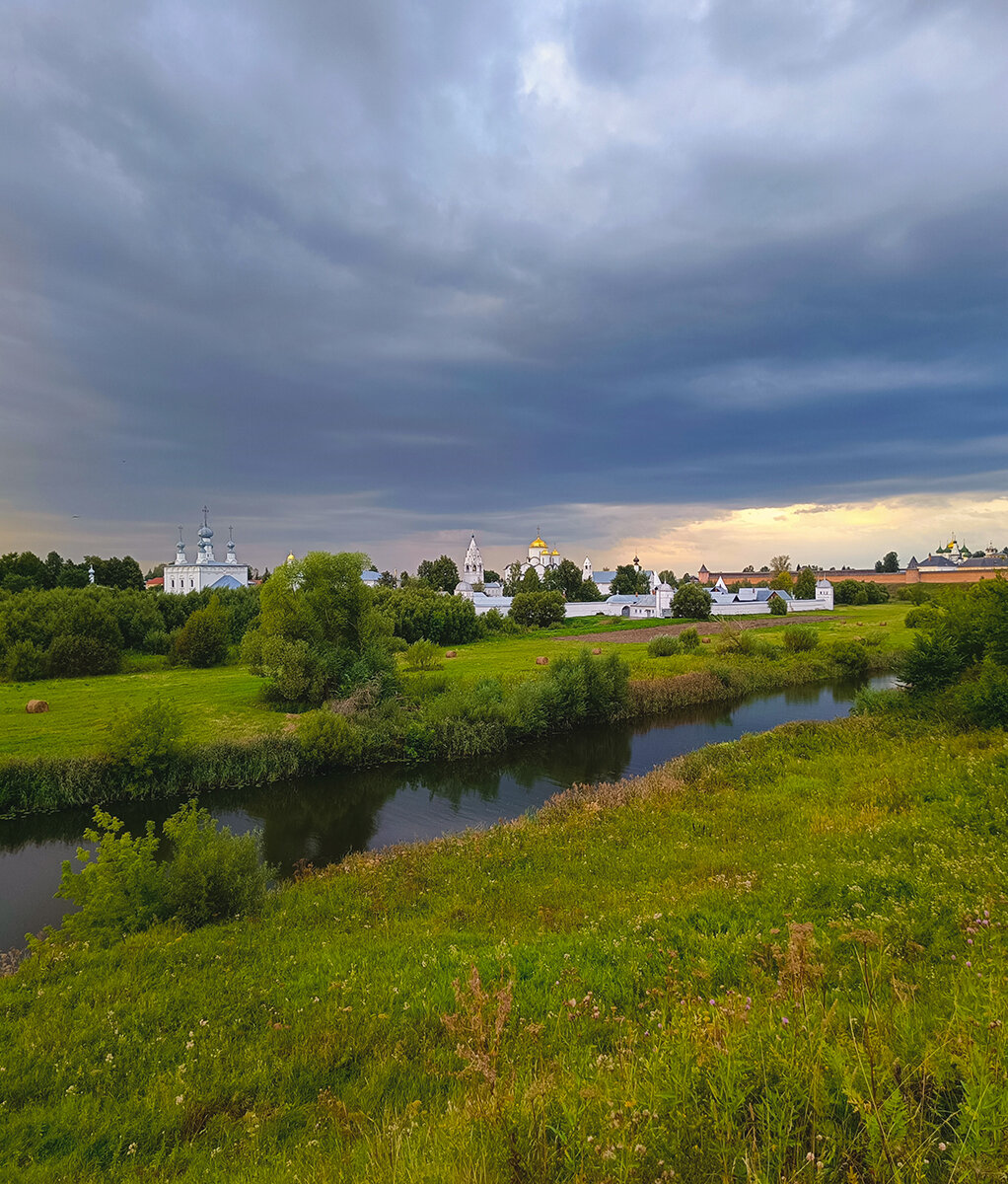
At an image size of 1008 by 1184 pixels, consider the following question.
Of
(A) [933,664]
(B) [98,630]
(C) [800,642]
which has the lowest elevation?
(C) [800,642]

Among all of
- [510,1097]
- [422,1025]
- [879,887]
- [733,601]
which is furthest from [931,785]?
[733,601]

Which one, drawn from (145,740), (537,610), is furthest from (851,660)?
(145,740)

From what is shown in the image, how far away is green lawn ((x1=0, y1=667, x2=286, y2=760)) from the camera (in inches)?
961

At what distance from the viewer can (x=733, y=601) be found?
106062mm

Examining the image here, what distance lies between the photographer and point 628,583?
125m

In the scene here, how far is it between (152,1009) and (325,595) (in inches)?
→ 1145

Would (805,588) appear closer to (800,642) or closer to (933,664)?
(800,642)

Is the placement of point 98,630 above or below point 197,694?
above

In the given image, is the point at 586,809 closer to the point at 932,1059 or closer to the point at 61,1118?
the point at 61,1118

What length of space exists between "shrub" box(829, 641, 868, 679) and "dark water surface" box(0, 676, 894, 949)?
71.1ft

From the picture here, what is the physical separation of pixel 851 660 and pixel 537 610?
43.6 m

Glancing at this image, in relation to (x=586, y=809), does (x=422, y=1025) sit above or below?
above

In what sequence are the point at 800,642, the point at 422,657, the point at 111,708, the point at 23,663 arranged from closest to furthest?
1. the point at 111,708
2. the point at 23,663
3. the point at 422,657
4. the point at 800,642

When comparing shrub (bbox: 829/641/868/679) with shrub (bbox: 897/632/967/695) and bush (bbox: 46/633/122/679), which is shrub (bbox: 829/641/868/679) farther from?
bush (bbox: 46/633/122/679)
